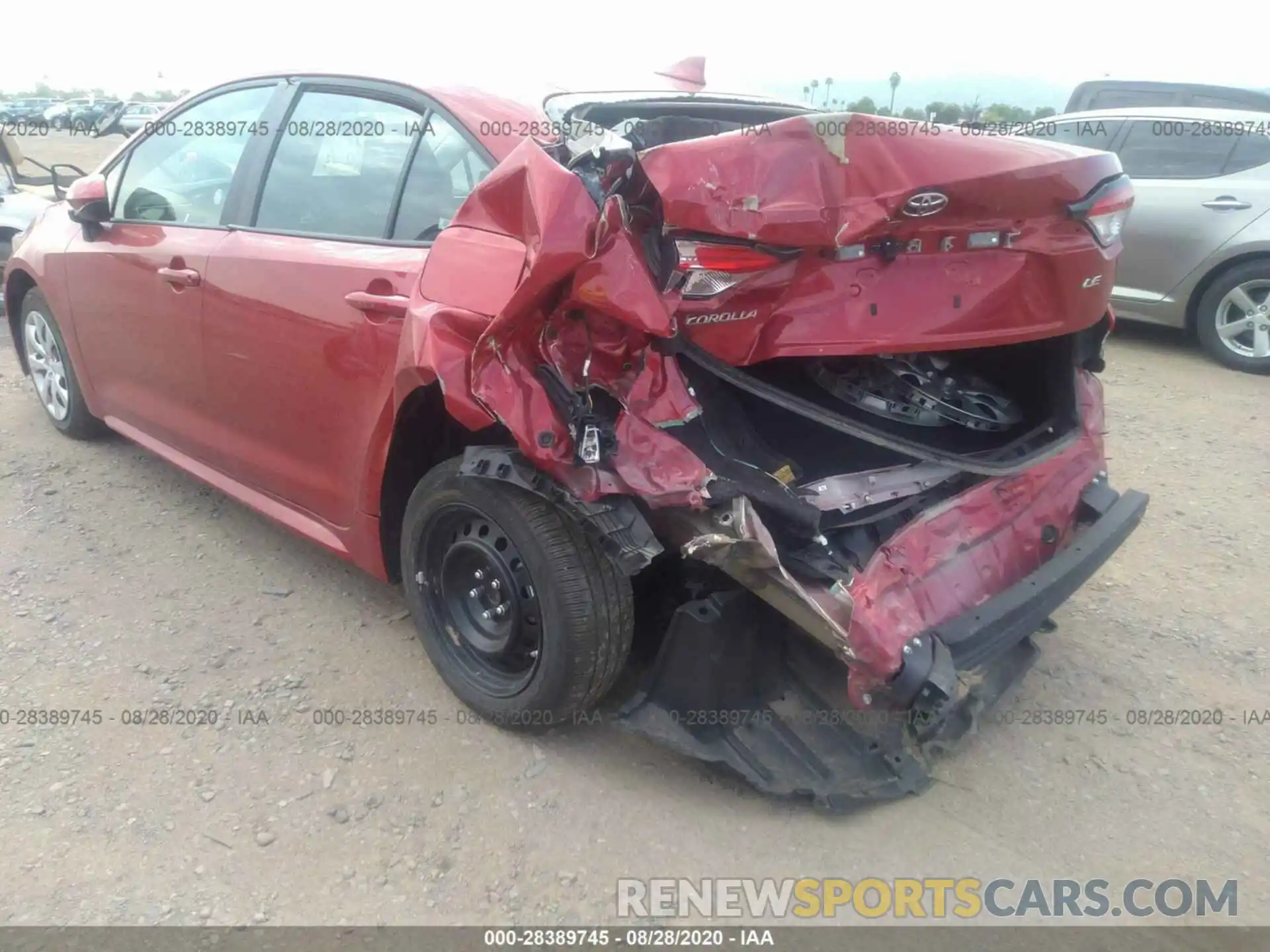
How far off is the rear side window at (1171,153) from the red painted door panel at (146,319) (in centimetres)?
620

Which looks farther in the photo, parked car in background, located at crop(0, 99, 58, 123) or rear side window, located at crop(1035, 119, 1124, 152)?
parked car in background, located at crop(0, 99, 58, 123)

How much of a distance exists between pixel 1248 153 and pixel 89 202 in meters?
6.88

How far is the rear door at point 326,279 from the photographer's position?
109 inches

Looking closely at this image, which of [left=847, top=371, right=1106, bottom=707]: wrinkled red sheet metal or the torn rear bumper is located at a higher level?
[left=847, top=371, right=1106, bottom=707]: wrinkled red sheet metal

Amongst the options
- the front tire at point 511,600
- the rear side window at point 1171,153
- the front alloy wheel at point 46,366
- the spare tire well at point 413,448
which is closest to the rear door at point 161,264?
the front alloy wheel at point 46,366

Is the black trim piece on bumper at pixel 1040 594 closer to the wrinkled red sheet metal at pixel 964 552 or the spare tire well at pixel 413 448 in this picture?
the wrinkled red sheet metal at pixel 964 552

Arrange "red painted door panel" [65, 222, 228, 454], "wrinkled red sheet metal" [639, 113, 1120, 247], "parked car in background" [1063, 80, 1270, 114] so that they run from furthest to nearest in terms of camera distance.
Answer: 1. "parked car in background" [1063, 80, 1270, 114]
2. "red painted door panel" [65, 222, 228, 454]
3. "wrinkled red sheet metal" [639, 113, 1120, 247]

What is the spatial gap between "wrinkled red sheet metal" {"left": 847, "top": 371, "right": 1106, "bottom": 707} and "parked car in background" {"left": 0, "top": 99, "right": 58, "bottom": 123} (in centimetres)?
2666

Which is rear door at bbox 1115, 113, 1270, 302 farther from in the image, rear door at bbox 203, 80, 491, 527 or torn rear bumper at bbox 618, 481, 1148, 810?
rear door at bbox 203, 80, 491, 527

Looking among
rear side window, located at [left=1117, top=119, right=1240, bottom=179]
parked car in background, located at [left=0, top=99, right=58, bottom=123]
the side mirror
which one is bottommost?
parked car in background, located at [left=0, top=99, right=58, bottom=123]

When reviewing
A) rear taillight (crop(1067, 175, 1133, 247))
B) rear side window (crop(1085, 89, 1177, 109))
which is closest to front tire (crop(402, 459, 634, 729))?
rear taillight (crop(1067, 175, 1133, 247))

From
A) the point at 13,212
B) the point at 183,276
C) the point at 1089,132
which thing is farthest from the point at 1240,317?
the point at 13,212

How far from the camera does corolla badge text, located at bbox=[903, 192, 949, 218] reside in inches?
84.0

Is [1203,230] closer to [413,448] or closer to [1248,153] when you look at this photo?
[1248,153]
